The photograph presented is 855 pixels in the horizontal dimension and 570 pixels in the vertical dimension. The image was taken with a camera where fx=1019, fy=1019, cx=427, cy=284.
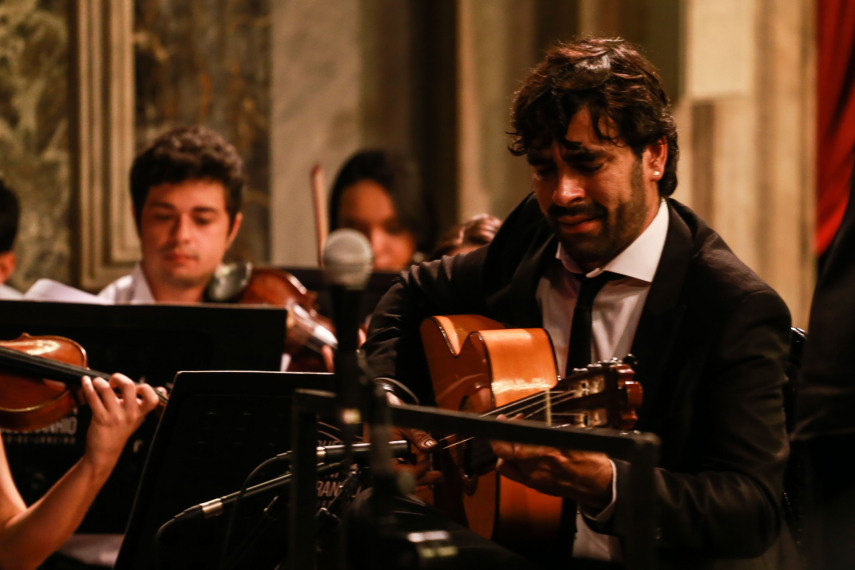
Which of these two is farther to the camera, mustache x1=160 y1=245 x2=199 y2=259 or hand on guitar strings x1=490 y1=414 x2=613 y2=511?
mustache x1=160 y1=245 x2=199 y2=259

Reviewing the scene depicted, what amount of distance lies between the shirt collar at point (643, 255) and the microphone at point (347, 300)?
2.80 ft

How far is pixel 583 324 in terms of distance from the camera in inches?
75.5

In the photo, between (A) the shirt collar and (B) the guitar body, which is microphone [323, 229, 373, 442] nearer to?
(B) the guitar body

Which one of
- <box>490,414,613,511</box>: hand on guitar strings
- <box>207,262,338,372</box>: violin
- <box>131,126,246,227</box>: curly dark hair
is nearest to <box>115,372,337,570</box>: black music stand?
<box>490,414,613,511</box>: hand on guitar strings

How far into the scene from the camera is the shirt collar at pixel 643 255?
189cm

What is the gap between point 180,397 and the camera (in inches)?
67.6

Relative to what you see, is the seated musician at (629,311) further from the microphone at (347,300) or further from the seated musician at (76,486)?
the seated musician at (76,486)

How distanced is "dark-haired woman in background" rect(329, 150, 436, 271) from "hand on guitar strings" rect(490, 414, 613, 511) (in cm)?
241

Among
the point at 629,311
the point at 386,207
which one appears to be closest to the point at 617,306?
the point at 629,311

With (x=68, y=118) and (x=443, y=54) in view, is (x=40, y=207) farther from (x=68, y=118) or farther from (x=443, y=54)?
(x=443, y=54)

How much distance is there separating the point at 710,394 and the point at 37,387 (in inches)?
61.2

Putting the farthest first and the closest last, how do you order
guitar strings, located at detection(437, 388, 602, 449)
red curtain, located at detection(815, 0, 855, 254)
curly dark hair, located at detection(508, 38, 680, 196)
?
1. red curtain, located at detection(815, 0, 855, 254)
2. curly dark hair, located at detection(508, 38, 680, 196)
3. guitar strings, located at detection(437, 388, 602, 449)

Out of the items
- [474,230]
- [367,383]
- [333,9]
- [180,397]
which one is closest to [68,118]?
[333,9]

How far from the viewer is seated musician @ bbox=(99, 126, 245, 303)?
3.22m
